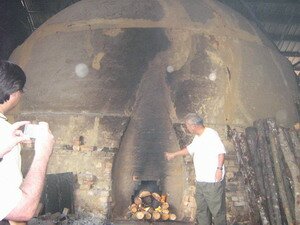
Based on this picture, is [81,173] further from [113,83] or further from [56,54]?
[56,54]

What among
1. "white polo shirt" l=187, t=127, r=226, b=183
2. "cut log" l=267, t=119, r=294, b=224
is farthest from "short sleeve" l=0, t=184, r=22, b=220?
"cut log" l=267, t=119, r=294, b=224

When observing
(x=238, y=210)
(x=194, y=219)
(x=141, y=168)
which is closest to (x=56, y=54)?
(x=141, y=168)

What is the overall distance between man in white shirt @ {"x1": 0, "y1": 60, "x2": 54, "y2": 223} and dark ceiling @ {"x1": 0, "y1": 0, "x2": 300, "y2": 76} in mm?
8786

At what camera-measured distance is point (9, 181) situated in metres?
1.48

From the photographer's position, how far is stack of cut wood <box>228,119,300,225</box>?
4.88 metres

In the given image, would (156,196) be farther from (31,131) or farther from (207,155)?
(31,131)

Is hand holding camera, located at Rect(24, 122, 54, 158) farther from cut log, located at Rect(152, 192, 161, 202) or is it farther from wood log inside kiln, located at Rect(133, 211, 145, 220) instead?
cut log, located at Rect(152, 192, 161, 202)

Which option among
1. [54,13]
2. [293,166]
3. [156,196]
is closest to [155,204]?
[156,196]

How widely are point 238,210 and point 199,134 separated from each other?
5.41ft

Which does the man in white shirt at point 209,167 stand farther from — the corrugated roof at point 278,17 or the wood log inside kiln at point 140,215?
the corrugated roof at point 278,17

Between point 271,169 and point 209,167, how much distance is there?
1508 mm

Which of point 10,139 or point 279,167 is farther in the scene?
point 279,167

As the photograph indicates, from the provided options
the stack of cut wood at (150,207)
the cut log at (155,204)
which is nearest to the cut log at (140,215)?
the stack of cut wood at (150,207)

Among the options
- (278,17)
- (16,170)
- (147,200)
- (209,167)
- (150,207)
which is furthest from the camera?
(278,17)
